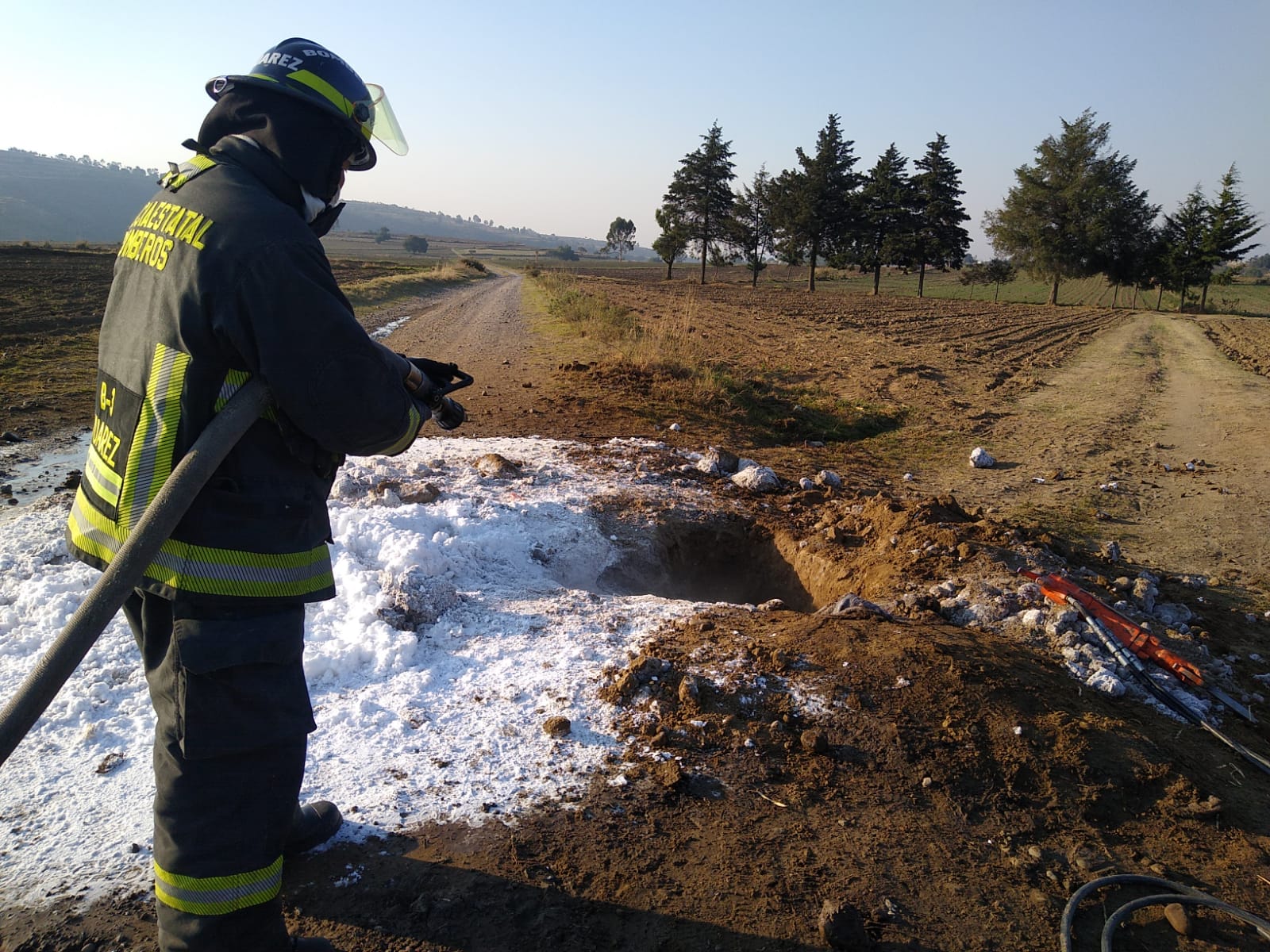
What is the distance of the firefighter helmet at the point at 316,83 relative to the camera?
179 cm

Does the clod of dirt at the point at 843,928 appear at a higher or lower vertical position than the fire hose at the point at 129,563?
lower

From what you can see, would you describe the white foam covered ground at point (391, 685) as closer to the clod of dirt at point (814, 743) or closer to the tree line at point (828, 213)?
the clod of dirt at point (814, 743)

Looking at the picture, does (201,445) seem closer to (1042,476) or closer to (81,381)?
(1042,476)

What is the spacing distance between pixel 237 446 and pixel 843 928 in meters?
2.14

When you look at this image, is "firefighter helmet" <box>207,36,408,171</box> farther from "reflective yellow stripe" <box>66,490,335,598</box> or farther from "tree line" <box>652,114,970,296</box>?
"tree line" <box>652,114,970,296</box>

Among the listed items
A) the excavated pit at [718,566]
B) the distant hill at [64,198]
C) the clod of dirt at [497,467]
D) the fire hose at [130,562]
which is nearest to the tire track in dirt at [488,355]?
the clod of dirt at [497,467]

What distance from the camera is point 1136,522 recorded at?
607 centimetres

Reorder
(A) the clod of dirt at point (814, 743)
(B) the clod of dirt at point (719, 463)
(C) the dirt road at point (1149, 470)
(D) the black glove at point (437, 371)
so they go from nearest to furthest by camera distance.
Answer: (D) the black glove at point (437, 371)
(A) the clod of dirt at point (814, 743)
(C) the dirt road at point (1149, 470)
(B) the clod of dirt at point (719, 463)

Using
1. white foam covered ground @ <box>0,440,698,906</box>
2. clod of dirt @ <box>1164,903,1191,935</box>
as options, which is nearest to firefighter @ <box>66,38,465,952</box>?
white foam covered ground @ <box>0,440,698,906</box>

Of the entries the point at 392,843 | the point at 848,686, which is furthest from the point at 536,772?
the point at 848,686

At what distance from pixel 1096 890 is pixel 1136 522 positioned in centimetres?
459

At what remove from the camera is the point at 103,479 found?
1.75m

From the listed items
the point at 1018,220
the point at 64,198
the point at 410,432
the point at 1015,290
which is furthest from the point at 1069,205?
the point at 64,198

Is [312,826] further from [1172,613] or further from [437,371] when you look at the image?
[1172,613]
